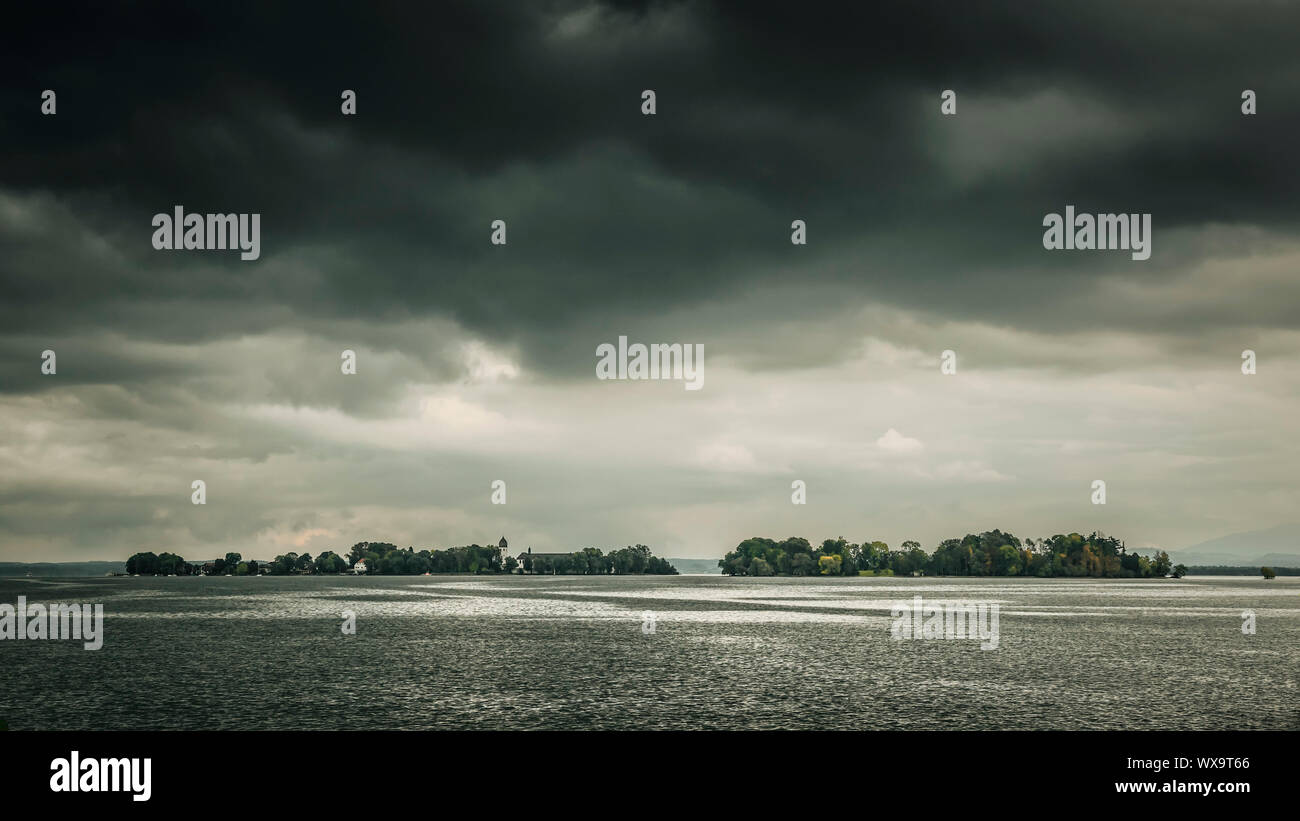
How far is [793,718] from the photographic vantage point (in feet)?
153

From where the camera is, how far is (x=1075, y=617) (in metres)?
142

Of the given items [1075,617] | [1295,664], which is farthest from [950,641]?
[1075,617]
